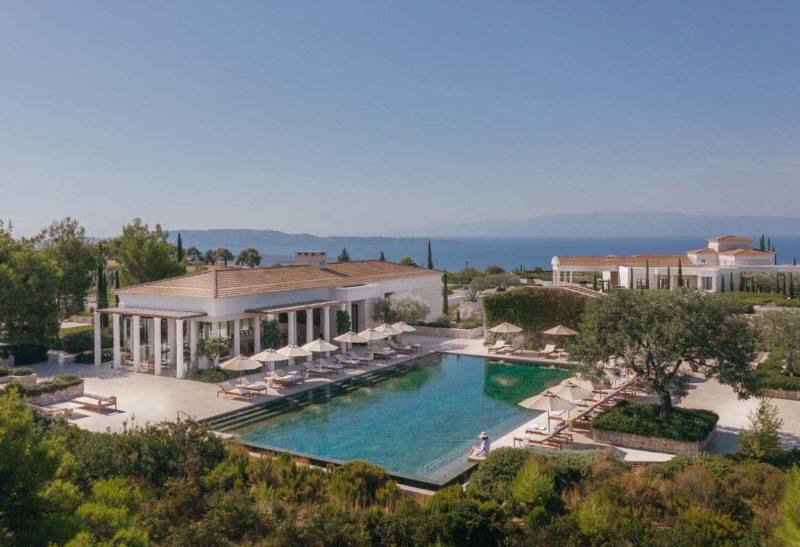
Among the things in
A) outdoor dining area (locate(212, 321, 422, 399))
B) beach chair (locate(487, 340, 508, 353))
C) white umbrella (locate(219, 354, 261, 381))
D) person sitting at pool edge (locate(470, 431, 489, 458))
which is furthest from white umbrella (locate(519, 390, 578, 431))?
beach chair (locate(487, 340, 508, 353))

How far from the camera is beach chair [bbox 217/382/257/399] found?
76.5 feet

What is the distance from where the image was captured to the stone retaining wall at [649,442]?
16875 mm

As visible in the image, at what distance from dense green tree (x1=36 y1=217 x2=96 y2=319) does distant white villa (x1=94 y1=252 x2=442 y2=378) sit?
320 cm

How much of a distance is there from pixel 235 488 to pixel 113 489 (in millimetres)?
3801

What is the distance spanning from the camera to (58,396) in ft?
74.7

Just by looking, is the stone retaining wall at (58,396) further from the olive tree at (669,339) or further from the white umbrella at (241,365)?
the olive tree at (669,339)

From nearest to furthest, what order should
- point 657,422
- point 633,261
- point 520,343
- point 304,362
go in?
point 657,422 → point 304,362 → point 520,343 → point 633,261

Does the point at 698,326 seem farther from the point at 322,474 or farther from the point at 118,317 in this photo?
the point at 118,317

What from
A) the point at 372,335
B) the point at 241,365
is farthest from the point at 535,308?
the point at 241,365

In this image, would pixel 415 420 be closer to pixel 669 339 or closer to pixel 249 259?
pixel 669 339

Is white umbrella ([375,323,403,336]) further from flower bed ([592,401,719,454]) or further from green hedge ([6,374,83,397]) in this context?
flower bed ([592,401,719,454])

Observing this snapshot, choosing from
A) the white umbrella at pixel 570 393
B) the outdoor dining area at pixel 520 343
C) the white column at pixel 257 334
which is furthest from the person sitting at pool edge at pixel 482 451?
the white column at pixel 257 334

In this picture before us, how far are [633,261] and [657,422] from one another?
151ft

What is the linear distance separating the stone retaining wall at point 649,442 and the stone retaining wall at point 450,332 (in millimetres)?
19328
